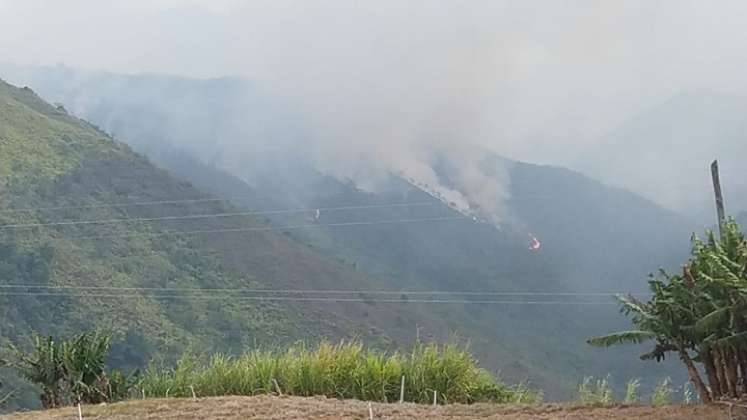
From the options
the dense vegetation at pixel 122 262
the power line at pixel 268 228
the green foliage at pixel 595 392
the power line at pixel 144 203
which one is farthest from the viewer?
the power line at pixel 268 228

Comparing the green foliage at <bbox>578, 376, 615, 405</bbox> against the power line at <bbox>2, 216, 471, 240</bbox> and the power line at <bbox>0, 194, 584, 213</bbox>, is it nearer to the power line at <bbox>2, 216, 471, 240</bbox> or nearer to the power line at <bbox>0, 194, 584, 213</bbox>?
the power line at <bbox>2, 216, 471, 240</bbox>

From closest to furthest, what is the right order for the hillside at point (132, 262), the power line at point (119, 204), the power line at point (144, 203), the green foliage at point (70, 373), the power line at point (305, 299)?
the green foliage at point (70, 373) → the hillside at point (132, 262) → the power line at point (305, 299) → the power line at point (119, 204) → the power line at point (144, 203)

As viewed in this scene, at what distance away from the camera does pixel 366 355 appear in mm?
17344

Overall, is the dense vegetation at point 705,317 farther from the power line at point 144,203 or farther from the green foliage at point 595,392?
the power line at point 144,203

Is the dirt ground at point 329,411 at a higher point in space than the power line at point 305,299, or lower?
lower

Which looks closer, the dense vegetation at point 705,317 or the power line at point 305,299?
the dense vegetation at point 705,317

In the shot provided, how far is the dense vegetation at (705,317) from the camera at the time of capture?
10508 mm

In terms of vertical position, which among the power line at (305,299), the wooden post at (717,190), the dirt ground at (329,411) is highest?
the wooden post at (717,190)

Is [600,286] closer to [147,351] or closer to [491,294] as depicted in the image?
[491,294]

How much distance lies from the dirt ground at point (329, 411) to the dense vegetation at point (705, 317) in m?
0.55

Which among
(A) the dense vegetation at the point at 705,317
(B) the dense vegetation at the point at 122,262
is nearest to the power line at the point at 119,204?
(B) the dense vegetation at the point at 122,262

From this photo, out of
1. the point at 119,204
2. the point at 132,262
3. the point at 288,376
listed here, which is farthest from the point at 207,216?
the point at 288,376

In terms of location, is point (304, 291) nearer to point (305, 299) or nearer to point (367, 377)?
point (305, 299)

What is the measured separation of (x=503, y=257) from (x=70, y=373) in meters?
40.8
